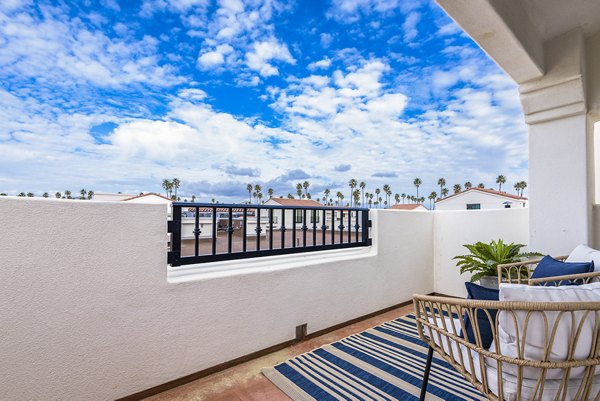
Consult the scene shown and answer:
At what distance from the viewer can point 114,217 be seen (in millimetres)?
1477

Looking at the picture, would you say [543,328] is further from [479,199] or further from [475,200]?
[475,200]

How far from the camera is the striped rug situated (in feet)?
5.24

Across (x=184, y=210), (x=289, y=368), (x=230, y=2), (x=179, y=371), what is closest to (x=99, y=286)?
(x=184, y=210)

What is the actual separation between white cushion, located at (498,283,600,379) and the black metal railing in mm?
1518

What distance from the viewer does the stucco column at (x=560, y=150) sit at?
2.26 m

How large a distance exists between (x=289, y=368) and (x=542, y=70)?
3.22 m

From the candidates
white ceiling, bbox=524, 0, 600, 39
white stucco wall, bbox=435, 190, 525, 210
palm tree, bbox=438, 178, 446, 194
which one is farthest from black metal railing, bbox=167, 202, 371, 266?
palm tree, bbox=438, 178, 446, 194

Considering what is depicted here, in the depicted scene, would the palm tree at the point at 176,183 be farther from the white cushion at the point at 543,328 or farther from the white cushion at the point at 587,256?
the white cushion at the point at 543,328

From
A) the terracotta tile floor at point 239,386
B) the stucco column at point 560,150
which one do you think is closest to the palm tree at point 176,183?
the terracotta tile floor at point 239,386

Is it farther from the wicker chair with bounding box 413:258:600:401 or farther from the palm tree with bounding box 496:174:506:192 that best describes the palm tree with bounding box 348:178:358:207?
the wicker chair with bounding box 413:258:600:401

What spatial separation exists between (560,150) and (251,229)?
2.83 metres

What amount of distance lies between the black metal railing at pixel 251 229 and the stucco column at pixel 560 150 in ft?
5.15

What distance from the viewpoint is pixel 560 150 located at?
2379 mm

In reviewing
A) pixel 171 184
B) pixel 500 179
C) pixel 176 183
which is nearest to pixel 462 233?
pixel 176 183
